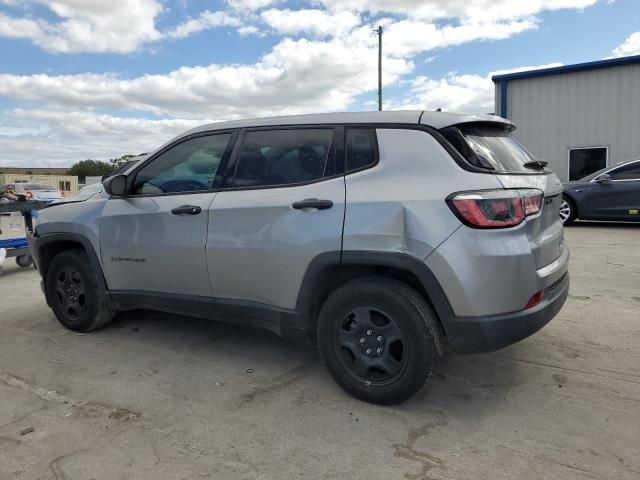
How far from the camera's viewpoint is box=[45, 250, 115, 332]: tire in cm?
451

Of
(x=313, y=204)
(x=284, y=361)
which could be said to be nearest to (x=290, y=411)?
(x=284, y=361)

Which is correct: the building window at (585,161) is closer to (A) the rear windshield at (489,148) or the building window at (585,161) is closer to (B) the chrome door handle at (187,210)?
(A) the rear windshield at (489,148)

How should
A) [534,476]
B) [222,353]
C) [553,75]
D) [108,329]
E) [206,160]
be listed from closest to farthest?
[534,476] → [206,160] → [222,353] → [108,329] → [553,75]

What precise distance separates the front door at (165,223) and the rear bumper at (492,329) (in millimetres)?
1814

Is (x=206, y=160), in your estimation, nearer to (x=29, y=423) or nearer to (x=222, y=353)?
(x=222, y=353)

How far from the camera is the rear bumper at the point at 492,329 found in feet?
9.25

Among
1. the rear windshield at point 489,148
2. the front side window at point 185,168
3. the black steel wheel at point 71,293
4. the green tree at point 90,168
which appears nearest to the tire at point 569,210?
the rear windshield at point 489,148

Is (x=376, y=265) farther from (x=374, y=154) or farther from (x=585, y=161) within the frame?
(x=585, y=161)

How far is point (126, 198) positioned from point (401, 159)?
2.33 metres

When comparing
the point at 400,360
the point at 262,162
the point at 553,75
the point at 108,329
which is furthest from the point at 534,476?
the point at 553,75

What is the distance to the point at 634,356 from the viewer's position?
3.79 m

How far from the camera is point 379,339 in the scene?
308 cm

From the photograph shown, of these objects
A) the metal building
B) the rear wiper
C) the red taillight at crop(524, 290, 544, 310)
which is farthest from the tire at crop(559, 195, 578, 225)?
the red taillight at crop(524, 290, 544, 310)

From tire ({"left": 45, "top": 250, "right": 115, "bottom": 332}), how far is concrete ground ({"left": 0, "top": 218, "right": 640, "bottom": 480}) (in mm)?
152
